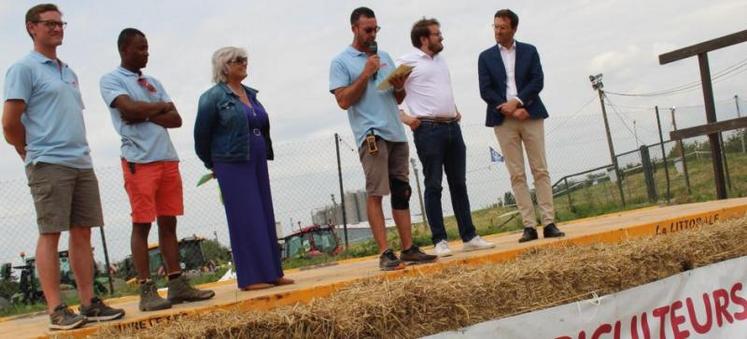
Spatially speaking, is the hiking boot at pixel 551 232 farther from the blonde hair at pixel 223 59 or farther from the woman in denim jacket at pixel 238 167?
Answer: the blonde hair at pixel 223 59

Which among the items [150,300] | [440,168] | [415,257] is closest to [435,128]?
[440,168]

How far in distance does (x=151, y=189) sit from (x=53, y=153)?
50cm

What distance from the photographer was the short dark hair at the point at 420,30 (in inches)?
201

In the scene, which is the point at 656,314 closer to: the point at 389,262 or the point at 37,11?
the point at 389,262

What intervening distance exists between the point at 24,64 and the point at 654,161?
12624 millimetres

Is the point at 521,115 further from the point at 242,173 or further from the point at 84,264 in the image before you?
Answer: the point at 84,264

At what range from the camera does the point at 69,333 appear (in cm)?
318

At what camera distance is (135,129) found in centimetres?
394

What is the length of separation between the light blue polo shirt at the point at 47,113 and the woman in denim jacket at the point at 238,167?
69cm

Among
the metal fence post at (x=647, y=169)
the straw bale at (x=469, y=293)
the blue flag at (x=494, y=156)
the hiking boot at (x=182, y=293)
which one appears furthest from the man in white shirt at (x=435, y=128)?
the metal fence post at (x=647, y=169)

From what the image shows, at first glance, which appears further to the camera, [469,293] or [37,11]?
[37,11]

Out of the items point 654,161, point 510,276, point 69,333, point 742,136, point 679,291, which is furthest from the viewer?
point 742,136

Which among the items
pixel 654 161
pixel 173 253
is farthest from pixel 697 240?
pixel 654 161

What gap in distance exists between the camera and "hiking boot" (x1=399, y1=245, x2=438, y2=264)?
14.8ft
